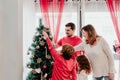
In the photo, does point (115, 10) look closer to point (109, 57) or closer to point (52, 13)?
point (52, 13)

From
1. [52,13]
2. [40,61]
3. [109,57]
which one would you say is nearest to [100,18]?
[52,13]

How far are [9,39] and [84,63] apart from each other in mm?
1379

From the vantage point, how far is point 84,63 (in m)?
3.63

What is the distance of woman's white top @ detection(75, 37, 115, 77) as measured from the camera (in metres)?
3.44

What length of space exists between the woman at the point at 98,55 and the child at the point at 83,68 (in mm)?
83

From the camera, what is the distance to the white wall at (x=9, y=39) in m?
3.48

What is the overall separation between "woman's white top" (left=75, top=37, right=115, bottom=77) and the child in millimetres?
78

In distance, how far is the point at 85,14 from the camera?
4949 millimetres

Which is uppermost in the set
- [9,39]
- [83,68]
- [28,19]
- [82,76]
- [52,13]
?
[52,13]

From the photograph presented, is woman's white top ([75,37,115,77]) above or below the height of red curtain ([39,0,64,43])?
below

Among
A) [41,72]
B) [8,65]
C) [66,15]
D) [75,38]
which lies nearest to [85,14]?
[66,15]

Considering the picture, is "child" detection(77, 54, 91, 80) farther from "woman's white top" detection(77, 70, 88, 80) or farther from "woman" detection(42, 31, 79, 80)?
"woman" detection(42, 31, 79, 80)

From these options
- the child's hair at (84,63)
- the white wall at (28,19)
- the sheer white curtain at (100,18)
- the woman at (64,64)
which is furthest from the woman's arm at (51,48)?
the sheer white curtain at (100,18)

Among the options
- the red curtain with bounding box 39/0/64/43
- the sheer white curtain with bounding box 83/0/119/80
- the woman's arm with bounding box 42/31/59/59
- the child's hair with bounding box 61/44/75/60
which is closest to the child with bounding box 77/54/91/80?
the child's hair with bounding box 61/44/75/60
